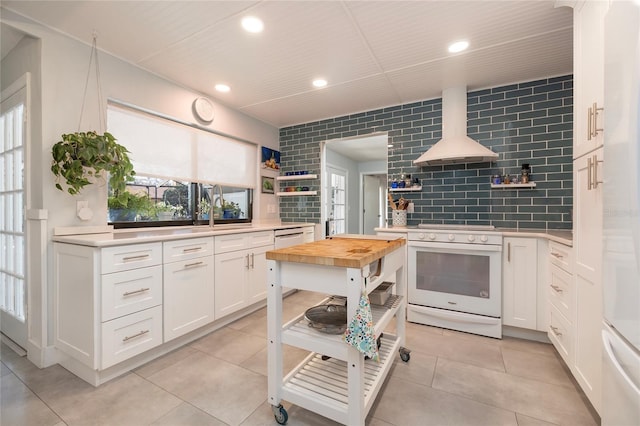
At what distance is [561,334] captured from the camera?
6.15ft

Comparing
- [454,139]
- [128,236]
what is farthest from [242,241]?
[454,139]

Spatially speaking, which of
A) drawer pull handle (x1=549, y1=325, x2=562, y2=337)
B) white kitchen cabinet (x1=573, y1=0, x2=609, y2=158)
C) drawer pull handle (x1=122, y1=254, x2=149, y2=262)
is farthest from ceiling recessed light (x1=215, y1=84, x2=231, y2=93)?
drawer pull handle (x1=549, y1=325, x2=562, y2=337)

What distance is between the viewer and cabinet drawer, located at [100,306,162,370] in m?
1.76

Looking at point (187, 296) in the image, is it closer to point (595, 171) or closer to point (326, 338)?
point (326, 338)

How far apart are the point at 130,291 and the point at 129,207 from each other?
0.98 meters

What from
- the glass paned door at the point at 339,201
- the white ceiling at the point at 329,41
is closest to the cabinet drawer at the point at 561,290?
the white ceiling at the point at 329,41

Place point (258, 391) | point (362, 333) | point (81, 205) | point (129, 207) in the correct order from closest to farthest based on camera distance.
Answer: point (362, 333) → point (258, 391) → point (81, 205) → point (129, 207)

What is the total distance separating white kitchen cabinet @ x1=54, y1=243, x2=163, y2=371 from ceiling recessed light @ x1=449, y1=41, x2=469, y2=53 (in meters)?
2.82

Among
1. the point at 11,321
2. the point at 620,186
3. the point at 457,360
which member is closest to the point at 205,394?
the point at 457,360

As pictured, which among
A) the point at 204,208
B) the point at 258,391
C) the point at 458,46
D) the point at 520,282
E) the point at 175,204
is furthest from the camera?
the point at 204,208

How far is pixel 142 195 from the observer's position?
2631 millimetres

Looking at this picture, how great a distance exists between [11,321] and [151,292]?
1407 millimetres

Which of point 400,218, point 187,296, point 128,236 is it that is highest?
point 400,218

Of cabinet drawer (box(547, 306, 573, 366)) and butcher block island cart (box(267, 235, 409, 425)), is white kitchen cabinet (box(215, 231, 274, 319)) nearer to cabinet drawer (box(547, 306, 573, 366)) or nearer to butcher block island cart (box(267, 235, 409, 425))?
butcher block island cart (box(267, 235, 409, 425))
